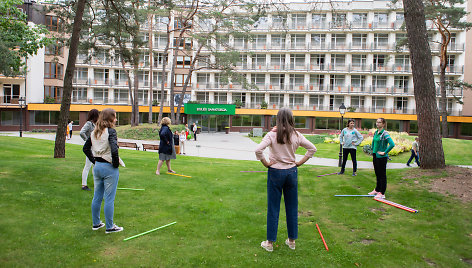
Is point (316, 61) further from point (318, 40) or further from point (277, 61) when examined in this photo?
point (277, 61)

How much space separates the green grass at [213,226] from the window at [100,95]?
45033mm

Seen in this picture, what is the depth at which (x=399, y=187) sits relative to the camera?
8.16 meters

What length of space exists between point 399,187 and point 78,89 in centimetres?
5209

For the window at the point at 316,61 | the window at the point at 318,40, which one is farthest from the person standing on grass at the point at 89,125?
the window at the point at 318,40

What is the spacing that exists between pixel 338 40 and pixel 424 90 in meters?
44.5

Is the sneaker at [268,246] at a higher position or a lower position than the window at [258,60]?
lower

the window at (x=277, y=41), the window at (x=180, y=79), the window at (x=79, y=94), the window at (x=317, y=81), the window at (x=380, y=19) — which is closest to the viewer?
the window at (x=380, y=19)

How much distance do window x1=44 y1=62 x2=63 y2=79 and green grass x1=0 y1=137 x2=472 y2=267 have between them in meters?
42.3

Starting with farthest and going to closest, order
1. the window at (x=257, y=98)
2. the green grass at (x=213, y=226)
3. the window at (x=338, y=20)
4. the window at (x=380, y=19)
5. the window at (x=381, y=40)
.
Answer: the window at (x=257, y=98)
the window at (x=381, y=40)
the window at (x=380, y=19)
the window at (x=338, y=20)
the green grass at (x=213, y=226)

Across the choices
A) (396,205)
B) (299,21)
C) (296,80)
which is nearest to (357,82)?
(296,80)

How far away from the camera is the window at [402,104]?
4860cm

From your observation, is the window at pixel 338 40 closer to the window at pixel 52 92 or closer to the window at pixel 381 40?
the window at pixel 381 40

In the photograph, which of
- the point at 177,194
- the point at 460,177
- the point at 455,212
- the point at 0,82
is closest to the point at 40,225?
the point at 177,194

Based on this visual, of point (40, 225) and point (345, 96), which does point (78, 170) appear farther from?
point (345, 96)
